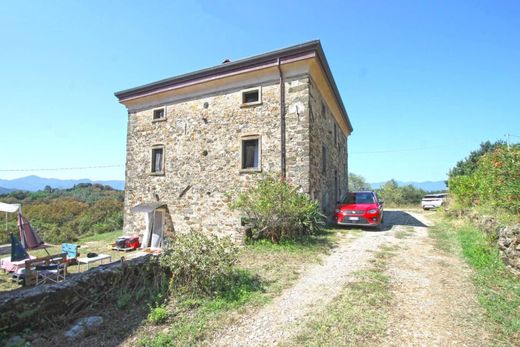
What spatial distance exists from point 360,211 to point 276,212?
4.05 meters

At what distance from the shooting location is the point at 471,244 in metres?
6.73

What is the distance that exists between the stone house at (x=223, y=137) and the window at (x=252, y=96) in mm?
41

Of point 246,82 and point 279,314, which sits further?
point 246,82

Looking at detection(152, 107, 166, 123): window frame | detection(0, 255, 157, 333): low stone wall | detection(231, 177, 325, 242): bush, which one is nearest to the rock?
detection(0, 255, 157, 333): low stone wall

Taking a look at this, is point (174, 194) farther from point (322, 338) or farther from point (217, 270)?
point (322, 338)

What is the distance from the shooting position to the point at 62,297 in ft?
12.0

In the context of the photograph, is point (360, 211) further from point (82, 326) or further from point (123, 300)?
point (82, 326)

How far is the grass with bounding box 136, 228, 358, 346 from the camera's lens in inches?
126

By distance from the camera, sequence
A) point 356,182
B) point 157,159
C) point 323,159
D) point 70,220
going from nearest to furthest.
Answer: point 323,159
point 157,159
point 70,220
point 356,182

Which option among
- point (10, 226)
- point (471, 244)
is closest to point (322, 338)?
point (471, 244)

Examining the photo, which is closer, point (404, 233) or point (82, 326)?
point (82, 326)

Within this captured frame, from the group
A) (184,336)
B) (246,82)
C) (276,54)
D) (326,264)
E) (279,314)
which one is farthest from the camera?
(246,82)

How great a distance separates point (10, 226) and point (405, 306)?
25.3 metres

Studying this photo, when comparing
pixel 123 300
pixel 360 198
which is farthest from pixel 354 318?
pixel 360 198
